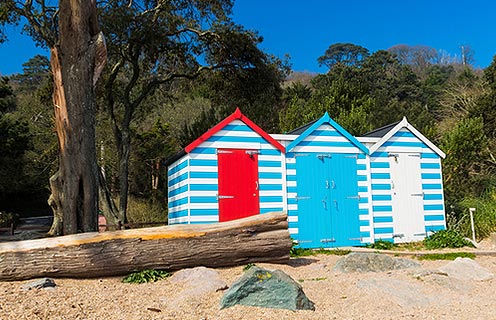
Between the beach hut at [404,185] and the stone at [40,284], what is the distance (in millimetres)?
8109

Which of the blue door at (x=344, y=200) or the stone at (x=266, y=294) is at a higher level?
the blue door at (x=344, y=200)

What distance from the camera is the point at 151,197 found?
21812 millimetres

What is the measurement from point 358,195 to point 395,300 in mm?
6024

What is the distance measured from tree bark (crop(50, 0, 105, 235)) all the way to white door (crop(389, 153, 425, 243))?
7395mm

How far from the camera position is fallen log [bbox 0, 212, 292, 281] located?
698 centimetres

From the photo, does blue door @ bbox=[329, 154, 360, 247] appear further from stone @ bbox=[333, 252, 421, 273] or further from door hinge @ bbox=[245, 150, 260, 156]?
stone @ bbox=[333, 252, 421, 273]

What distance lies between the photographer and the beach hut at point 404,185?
12.4 m

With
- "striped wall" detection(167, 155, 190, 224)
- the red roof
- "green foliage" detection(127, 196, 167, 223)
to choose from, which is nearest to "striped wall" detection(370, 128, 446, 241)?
Result: the red roof

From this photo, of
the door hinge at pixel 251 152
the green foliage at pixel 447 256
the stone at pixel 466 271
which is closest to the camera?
the stone at pixel 466 271

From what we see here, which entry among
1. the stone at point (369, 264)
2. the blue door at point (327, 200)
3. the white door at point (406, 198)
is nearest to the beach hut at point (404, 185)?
the white door at point (406, 198)

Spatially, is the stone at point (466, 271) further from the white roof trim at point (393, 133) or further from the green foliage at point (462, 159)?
the green foliage at point (462, 159)

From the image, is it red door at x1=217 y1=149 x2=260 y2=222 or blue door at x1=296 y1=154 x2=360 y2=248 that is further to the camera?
blue door at x1=296 y1=154 x2=360 y2=248

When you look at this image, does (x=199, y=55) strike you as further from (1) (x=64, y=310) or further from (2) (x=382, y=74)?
(2) (x=382, y=74)

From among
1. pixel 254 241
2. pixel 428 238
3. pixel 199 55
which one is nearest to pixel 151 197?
pixel 199 55
